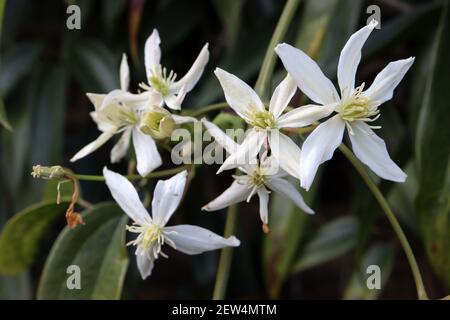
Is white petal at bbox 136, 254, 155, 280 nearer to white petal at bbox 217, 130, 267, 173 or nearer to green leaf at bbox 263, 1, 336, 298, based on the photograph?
white petal at bbox 217, 130, 267, 173

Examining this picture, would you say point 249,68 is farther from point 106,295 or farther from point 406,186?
point 106,295

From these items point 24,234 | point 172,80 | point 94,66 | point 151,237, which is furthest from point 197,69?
point 94,66

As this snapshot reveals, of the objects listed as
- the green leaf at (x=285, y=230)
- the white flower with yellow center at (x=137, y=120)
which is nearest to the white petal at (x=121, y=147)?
the white flower with yellow center at (x=137, y=120)

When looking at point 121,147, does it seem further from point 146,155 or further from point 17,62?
point 17,62

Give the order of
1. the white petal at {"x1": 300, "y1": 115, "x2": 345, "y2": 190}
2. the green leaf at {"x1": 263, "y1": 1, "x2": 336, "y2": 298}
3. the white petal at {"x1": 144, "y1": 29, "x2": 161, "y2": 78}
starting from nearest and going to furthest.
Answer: the white petal at {"x1": 300, "y1": 115, "x2": 345, "y2": 190} → the white petal at {"x1": 144, "y1": 29, "x2": 161, "y2": 78} → the green leaf at {"x1": 263, "y1": 1, "x2": 336, "y2": 298}

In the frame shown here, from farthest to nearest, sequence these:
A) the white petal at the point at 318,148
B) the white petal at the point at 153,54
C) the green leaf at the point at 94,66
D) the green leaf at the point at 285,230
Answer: the green leaf at the point at 94,66, the green leaf at the point at 285,230, the white petal at the point at 153,54, the white petal at the point at 318,148

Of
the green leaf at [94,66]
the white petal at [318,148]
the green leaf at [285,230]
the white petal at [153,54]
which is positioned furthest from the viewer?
the green leaf at [94,66]

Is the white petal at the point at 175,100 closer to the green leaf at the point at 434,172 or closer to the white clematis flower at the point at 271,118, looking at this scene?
the white clematis flower at the point at 271,118

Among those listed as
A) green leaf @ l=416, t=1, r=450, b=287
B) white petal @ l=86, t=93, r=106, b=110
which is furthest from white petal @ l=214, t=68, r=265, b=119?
green leaf @ l=416, t=1, r=450, b=287
